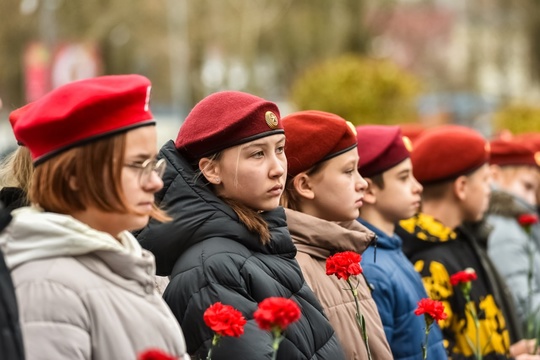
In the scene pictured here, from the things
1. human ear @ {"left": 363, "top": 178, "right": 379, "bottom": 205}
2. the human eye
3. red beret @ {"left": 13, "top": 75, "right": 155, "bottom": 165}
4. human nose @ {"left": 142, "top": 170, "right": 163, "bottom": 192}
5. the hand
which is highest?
red beret @ {"left": 13, "top": 75, "right": 155, "bottom": 165}

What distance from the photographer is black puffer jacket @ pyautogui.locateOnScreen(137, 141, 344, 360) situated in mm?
4051

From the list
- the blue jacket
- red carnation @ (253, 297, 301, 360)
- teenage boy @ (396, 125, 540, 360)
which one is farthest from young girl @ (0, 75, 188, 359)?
teenage boy @ (396, 125, 540, 360)

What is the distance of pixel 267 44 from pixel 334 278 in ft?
137

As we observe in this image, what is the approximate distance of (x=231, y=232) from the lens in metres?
4.30

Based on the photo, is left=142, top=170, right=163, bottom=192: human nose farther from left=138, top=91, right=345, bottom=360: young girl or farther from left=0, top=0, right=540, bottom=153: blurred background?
left=0, top=0, right=540, bottom=153: blurred background

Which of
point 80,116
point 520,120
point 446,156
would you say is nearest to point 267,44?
point 520,120

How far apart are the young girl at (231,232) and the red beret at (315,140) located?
63cm

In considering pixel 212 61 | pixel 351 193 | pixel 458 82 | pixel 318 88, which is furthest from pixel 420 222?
pixel 458 82

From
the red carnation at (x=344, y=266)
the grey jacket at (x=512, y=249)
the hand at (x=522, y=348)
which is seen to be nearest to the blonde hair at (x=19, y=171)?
the red carnation at (x=344, y=266)

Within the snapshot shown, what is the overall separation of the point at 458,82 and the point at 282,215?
53.0 metres

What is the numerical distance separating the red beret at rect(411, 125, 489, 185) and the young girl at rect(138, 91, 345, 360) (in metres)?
2.58

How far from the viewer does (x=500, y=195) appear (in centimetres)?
851

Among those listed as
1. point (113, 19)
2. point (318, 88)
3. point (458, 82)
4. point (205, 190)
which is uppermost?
point (205, 190)

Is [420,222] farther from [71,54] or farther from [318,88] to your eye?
[71,54]
